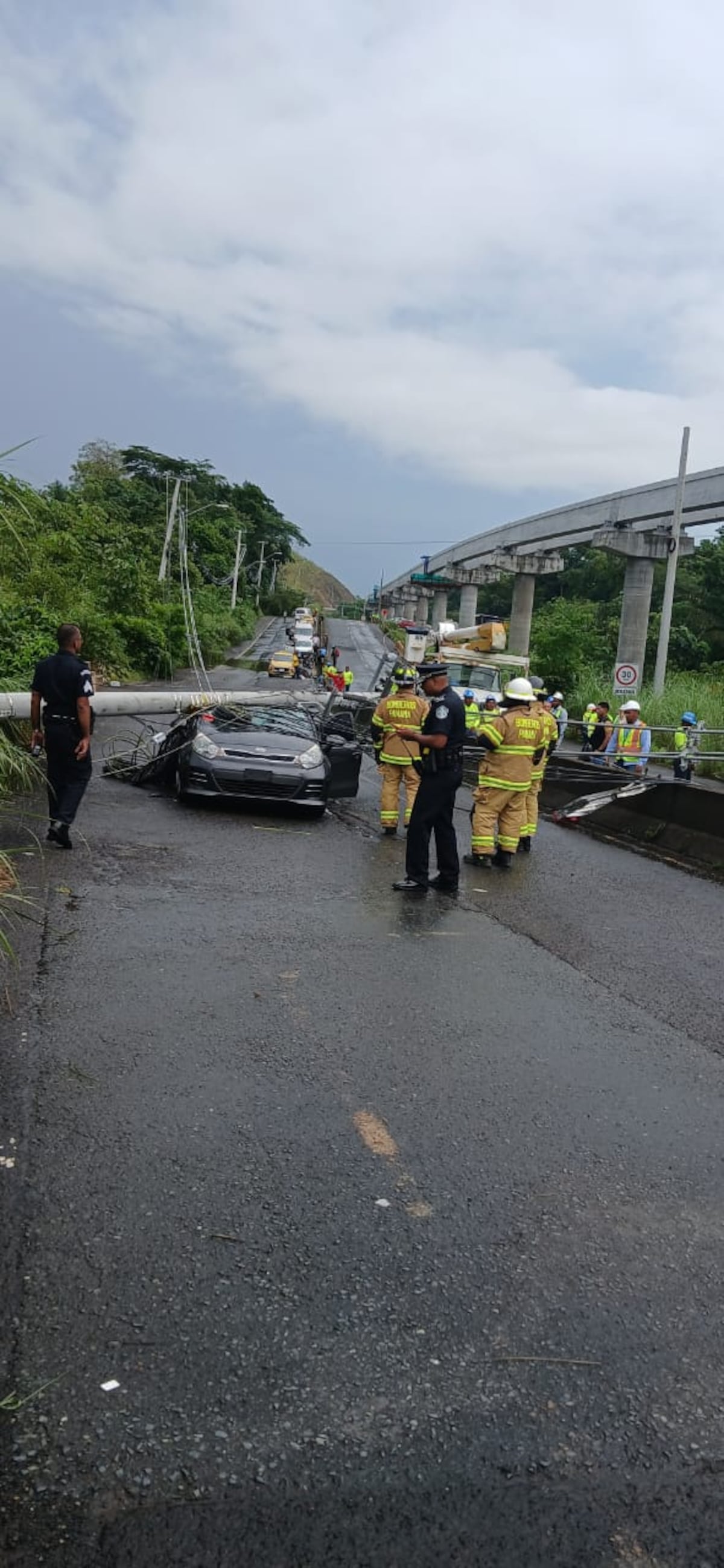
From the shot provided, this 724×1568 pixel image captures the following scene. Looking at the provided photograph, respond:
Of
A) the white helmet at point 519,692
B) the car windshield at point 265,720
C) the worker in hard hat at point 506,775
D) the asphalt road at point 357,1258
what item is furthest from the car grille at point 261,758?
the asphalt road at point 357,1258

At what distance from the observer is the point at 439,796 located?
9484 millimetres

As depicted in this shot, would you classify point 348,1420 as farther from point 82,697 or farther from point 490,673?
point 490,673

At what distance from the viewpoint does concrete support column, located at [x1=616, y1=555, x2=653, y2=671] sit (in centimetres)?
4269

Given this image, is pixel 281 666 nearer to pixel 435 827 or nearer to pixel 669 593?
pixel 669 593

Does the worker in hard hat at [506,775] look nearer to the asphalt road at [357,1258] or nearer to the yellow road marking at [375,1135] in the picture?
the asphalt road at [357,1258]

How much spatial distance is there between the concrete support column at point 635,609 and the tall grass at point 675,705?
18.6ft

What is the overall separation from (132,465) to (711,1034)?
302 feet

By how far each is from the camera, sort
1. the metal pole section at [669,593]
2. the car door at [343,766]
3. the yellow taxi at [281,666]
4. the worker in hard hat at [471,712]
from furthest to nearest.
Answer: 1. the yellow taxi at [281,666]
2. the metal pole section at [669,593]
3. the worker in hard hat at [471,712]
4. the car door at [343,766]

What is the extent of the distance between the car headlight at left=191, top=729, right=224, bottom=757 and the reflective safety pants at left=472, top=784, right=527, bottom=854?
3103 millimetres

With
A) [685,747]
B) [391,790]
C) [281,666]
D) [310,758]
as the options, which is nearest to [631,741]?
[685,747]

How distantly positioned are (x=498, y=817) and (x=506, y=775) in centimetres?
45

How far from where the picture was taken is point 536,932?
26.8ft

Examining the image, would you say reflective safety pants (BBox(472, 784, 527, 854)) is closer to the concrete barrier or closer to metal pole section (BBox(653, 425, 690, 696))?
the concrete barrier

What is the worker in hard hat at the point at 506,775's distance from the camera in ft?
34.8
